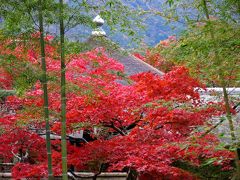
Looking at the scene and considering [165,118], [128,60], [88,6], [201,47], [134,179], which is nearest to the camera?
[201,47]

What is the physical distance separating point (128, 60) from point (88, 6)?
28.4ft

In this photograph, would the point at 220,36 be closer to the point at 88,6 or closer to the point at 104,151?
the point at 88,6

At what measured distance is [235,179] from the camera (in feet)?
19.7

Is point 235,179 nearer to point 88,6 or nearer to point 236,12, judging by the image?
point 236,12

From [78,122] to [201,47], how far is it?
9.79ft

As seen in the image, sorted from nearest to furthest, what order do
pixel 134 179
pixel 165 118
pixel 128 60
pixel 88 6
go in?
pixel 88 6
pixel 165 118
pixel 134 179
pixel 128 60

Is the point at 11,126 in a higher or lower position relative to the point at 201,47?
lower

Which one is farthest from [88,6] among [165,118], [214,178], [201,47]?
[214,178]

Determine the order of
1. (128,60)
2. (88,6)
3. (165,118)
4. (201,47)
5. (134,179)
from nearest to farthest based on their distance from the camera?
(201,47)
(88,6)
(165,118)
(134,179)
(128,60)

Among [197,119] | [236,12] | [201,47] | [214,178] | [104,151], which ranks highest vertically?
[236,12]

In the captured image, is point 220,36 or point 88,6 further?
point 88,6

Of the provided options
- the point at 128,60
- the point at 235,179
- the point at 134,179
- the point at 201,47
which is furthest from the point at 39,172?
the point at 128,60

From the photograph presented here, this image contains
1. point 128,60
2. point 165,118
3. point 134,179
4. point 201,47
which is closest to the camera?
point 201,47

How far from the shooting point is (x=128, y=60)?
14594 millimetres
